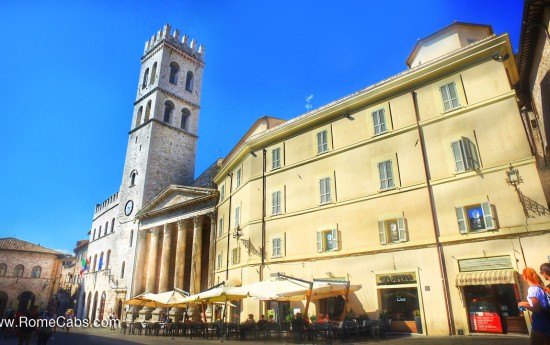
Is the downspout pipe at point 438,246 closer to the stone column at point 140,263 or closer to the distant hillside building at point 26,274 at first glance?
the stone column at point 140,263

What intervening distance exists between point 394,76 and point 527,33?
5661 mm

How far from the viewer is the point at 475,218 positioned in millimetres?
14008

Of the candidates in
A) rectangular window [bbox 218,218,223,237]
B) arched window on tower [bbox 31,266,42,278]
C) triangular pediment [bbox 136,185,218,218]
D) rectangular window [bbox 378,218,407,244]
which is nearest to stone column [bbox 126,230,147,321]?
triangular pediment [bbox 136,185,218,218]

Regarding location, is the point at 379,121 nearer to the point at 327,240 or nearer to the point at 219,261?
the point at 327,240

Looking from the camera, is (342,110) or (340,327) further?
(342,110)

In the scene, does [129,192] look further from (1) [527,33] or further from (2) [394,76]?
(1) [527,33]

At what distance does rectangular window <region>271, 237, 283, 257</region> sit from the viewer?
65.7 feet

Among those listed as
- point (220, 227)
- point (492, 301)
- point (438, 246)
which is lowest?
point (492, 301)

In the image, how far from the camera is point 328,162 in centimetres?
1925

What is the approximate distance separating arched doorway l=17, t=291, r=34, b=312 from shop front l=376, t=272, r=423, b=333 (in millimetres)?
54102

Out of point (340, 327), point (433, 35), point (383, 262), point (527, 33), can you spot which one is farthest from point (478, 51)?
point (340, 327)

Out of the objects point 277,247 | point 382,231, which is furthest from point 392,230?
point 277,247

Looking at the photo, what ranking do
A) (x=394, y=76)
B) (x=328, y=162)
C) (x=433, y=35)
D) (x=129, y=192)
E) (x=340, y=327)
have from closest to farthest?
(x=340, y=327) < (x=394, y=76) < (x=328, y=162) < (x=433, y=35) < (x=129, y=192)

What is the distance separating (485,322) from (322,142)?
11207 millimetres
